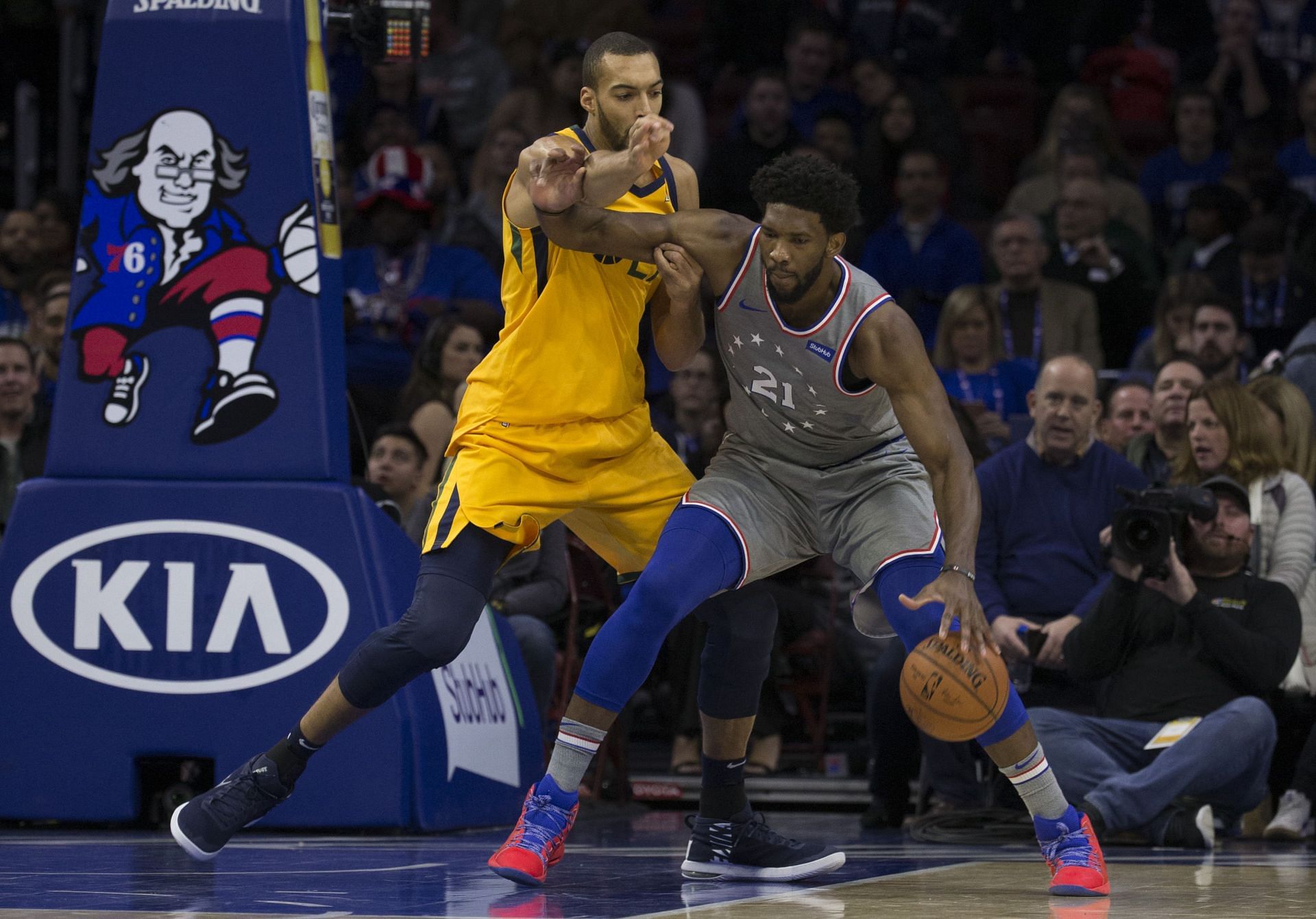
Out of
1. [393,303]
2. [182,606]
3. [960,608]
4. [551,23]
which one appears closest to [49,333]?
[393,303]

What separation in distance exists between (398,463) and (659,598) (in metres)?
3.39

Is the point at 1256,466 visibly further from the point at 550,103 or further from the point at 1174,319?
the point at 550,103

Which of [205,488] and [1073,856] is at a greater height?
[205,488]

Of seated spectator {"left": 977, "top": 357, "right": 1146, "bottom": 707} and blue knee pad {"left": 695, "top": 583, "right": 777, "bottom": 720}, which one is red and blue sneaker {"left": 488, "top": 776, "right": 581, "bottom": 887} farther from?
seated spectator {"left": 977, "top": 357, "right": 1146, "bottom": 707}

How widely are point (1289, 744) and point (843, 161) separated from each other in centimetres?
476

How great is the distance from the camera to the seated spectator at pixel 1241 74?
37.0ft

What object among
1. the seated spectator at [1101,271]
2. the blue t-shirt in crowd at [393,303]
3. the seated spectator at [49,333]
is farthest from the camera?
the seated spectator at [1101,271]

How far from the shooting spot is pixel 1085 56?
485 inches

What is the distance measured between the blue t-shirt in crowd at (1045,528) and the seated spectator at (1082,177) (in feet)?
10.7

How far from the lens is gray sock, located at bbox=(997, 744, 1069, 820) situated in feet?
14.5

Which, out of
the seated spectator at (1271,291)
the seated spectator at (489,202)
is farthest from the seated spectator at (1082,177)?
the seated spectator at (489,202)

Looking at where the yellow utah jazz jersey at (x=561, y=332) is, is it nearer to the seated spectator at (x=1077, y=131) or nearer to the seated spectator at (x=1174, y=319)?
the seated spectator at (x=1174, y=319)

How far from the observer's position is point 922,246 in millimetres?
10039

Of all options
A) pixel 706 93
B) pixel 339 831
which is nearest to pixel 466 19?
pixel 706 93
